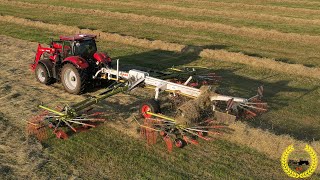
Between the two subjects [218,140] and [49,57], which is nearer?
[218,140]

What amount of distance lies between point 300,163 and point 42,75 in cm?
929

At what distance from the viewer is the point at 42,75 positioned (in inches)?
510

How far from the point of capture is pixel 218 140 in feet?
30.1

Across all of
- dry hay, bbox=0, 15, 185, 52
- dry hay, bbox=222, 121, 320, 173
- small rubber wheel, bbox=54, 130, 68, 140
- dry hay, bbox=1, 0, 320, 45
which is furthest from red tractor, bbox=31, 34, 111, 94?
dry hay, bbox=1, 0, 320, 45

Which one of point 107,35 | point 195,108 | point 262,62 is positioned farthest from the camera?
point 107,35

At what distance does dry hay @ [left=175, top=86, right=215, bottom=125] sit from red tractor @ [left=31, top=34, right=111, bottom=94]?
3.77m

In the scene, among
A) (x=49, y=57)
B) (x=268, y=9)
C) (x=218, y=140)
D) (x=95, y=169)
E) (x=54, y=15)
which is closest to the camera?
(x=95, y=169)

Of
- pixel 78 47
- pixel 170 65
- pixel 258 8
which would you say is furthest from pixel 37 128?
pixel 258 8

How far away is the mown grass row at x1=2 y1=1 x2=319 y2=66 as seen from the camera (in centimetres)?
1894

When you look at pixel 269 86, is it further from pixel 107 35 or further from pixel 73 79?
pixel 107 35

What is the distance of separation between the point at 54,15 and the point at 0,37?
10.3 metres

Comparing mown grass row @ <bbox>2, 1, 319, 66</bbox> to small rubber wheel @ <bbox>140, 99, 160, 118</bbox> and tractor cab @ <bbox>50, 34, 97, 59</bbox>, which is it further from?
small rubber wheel @ <bbox>140, 99, 160, 118</bbox>

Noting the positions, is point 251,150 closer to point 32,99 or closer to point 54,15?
point 32,99

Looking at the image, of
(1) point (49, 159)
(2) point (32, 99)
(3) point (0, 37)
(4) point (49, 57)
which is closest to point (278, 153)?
(1) point (49, 159)
